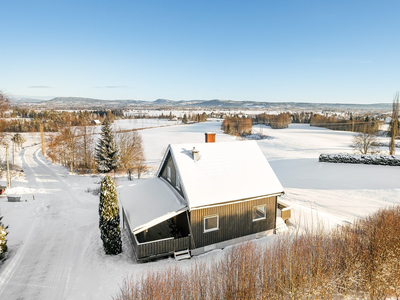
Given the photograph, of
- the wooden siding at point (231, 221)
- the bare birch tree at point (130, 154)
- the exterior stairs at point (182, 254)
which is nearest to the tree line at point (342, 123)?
the bare birch tree at point (130, 154)

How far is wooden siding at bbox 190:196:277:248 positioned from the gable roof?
0.60 meters

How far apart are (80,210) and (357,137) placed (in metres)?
43.2

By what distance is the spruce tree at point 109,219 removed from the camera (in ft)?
39.7

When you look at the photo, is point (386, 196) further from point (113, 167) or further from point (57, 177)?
point (57, 177)

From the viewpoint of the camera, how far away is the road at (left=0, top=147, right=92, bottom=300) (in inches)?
393

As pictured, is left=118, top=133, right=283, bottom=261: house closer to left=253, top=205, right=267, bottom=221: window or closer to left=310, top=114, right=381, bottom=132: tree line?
left=253, top=205, right=267, bottom=221: window

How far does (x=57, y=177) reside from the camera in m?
30.9

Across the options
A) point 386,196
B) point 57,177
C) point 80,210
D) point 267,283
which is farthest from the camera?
point 57,177

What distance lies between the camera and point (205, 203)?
38.0ft

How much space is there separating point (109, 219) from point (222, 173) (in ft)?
21.9

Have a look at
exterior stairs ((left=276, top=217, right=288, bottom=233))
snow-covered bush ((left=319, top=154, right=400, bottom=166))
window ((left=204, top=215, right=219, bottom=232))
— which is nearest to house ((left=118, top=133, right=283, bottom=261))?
window ((left=204, top=215, right=219, bottom=232))

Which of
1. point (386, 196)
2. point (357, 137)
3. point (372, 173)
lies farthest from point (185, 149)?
point (357, 137)

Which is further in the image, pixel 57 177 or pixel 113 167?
pixel 113 167

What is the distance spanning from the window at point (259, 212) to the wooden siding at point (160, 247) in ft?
13.7
